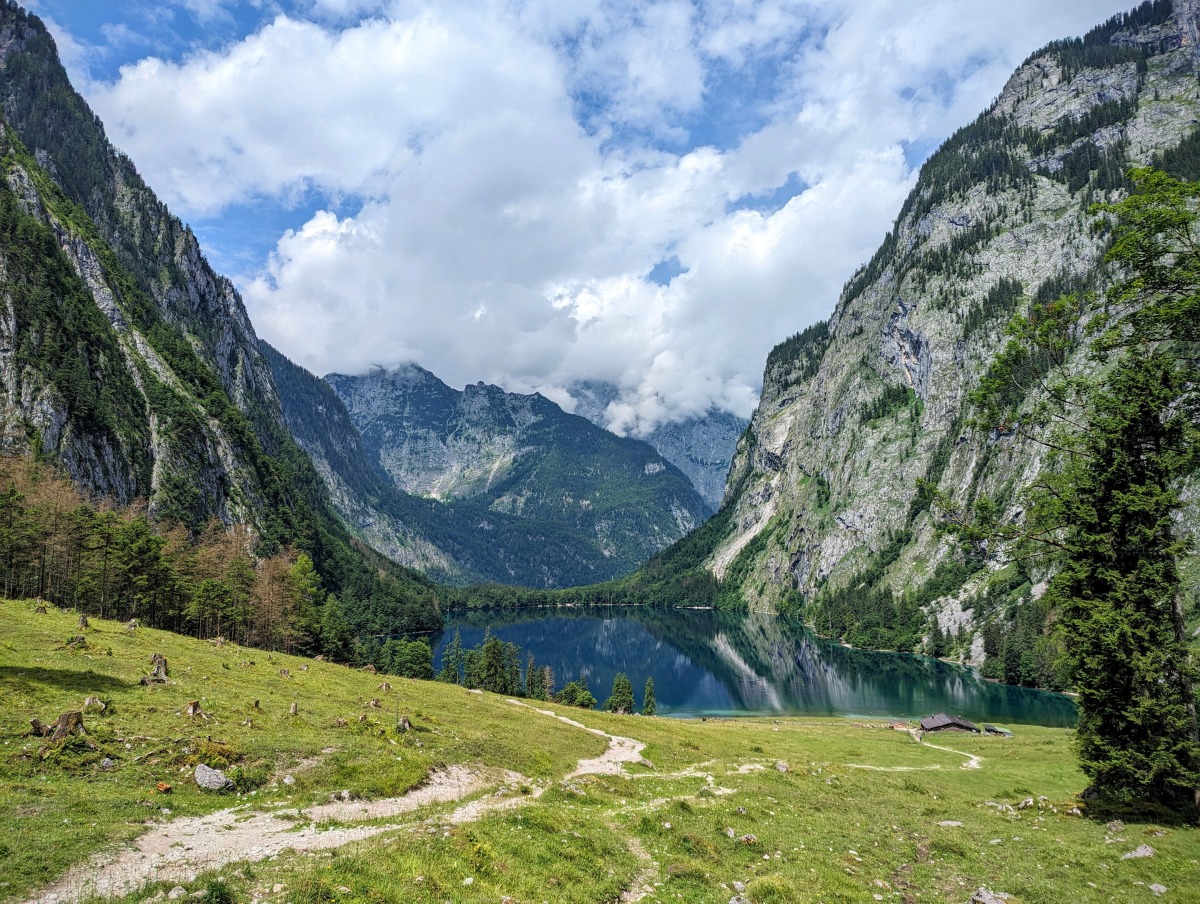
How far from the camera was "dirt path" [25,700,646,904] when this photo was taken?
1427cm

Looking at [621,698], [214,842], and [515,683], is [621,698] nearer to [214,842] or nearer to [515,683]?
[515,683]

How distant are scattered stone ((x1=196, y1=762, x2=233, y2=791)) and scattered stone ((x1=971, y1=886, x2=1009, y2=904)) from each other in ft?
87.6

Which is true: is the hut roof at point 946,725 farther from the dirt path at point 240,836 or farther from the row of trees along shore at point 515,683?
the dirt path at point 240,836

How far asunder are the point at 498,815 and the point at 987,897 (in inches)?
661

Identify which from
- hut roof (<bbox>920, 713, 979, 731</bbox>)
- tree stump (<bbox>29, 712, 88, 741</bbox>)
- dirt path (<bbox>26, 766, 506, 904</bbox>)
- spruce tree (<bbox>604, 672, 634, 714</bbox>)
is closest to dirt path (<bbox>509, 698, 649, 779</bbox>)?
dirt path (<bbox>26, 766, 506, 904</bbox>)

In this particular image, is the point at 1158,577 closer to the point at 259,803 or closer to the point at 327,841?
the point at 327,841

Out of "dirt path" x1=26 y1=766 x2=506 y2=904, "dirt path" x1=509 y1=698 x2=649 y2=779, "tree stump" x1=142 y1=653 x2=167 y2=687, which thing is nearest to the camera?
"dirt path" x1=26 y1=766 x2=506 y2=904

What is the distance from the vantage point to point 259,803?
22.6m

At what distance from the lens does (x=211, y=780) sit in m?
23.2

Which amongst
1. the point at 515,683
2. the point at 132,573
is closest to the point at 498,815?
the point at 132,573

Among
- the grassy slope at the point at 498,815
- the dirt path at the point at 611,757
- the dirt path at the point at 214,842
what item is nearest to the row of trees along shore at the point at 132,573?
the grassy slope at the point at 498,815

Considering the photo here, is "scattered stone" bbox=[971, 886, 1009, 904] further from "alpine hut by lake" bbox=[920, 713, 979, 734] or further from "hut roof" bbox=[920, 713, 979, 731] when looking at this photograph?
"hut roof" bbox=[920, 713, 979, 731]

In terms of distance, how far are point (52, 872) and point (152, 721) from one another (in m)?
16.1

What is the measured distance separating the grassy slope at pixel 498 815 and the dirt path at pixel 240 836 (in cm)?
85
